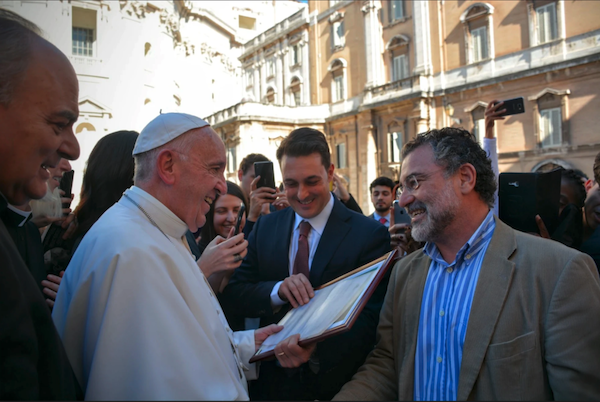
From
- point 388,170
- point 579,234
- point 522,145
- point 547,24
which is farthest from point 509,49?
point 579,234

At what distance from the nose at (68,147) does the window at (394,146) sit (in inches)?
992

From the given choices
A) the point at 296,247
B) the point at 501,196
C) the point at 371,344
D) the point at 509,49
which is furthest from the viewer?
the point at 509,49

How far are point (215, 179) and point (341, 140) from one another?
27.9m

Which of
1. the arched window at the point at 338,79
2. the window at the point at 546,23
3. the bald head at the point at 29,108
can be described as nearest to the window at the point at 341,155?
the arched window at the point at 338,79

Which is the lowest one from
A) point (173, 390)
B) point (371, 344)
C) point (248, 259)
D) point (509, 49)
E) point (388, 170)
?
point (371, 344)

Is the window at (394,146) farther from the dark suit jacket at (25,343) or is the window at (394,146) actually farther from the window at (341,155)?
the dark suit jacket at (25,343)

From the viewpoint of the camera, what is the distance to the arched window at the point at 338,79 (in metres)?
29.3

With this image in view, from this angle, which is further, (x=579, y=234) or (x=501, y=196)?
(x=579, y=234)

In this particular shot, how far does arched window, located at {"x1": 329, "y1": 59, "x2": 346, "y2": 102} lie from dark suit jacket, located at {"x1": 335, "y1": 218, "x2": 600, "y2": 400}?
2842 centimetres

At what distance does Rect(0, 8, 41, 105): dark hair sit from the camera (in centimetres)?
130

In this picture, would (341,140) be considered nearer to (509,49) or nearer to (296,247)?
(509,49)

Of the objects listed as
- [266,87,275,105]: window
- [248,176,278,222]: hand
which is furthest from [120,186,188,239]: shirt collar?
[266,87,275,105]: window

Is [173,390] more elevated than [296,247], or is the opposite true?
→ [296,247]

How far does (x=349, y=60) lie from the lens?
28906 mm
